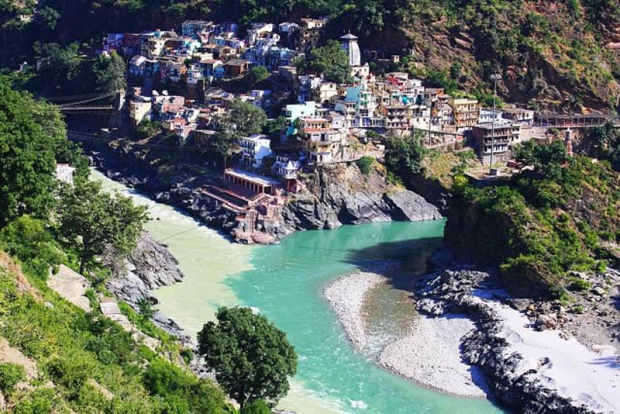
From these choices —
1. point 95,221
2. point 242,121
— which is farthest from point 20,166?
point 242,121

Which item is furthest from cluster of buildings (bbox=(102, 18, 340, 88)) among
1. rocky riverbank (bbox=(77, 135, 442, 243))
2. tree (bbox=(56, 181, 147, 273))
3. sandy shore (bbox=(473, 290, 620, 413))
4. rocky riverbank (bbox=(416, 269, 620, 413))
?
sandy shore (bbox=(473, 290, 620, 413))

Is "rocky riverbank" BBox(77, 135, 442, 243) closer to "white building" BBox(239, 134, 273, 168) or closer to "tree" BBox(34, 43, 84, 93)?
"white building" BBox(239, 134, 273, 168)

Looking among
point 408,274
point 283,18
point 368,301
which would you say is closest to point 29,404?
point 368,301

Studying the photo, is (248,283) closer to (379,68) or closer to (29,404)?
(29,404)

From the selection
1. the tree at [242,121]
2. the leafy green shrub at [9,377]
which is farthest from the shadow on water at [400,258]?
the leafy green shrub at [9,377]

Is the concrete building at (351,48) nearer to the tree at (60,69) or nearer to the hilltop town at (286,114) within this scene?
the hilltop town at (286,114)

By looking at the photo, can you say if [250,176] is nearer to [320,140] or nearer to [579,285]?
[320,140]
